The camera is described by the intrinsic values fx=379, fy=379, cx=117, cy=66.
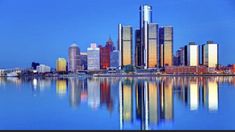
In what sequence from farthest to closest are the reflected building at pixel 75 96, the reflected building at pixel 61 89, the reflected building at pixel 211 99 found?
the reflected building at pixel 61 89
the reflected building at pixel 75 96
the reflected building at pixel 211 99

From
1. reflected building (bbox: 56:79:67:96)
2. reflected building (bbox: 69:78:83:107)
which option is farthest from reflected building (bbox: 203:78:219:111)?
reflected building (bbox: 56:79:67:96)

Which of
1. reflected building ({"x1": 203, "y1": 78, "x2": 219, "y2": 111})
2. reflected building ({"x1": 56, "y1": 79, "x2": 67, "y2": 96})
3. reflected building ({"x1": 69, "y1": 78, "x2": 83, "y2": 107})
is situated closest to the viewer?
reflected building ({"x1": 203, "y1": 78, "x2": 219, "y2": 111})

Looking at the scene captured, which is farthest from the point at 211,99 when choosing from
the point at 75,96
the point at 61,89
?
the point at 61,89

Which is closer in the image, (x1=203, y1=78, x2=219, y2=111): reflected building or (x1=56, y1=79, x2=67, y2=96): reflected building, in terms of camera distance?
(x1=203, y1=78, x2=219, y2=111): reflected building

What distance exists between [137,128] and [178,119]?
1128 millimetres

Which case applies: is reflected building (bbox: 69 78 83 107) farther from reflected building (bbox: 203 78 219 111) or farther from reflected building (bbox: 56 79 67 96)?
reflected building (bbox: 203 78 219 111)

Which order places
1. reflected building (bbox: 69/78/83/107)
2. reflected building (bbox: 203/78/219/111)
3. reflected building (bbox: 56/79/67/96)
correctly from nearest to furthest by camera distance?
reflected building (bbox: 203/78/219/111) < reflected building (bbox: 69/78/83/107) < reflected building (bbox: 56/79/67/96)

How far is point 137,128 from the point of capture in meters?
5.58

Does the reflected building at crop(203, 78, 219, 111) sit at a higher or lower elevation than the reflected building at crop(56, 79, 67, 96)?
higher

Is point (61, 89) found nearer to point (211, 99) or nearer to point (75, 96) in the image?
point (75, 96)

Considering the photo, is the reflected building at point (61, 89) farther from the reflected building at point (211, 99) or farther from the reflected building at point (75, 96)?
the reflected building at point (211, 99)

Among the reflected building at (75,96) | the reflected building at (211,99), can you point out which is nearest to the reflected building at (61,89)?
the reflected building at (75,96)

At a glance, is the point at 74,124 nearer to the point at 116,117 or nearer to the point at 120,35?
the point at 116,117

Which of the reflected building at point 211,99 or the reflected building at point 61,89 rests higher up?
the reflected building at point 211,99
